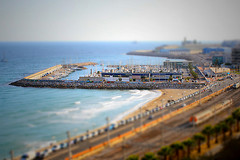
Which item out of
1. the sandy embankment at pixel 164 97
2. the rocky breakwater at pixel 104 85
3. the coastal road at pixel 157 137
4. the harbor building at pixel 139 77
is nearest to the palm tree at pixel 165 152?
the coastal road at pixel 157 137

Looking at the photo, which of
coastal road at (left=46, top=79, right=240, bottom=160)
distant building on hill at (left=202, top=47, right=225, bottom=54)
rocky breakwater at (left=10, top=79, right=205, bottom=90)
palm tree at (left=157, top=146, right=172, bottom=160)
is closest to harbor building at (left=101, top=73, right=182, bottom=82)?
rocky breakwater at (left=10, top=79, right=205, bottom=90)

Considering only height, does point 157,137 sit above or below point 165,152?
below

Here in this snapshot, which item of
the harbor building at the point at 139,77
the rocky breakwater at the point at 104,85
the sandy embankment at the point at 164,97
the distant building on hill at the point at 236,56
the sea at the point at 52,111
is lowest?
the sea at the point at 52,111

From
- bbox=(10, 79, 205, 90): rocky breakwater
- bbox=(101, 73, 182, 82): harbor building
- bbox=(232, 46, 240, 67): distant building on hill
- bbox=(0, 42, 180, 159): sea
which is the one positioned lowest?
bbox=(0, 42, 180, 159): sea

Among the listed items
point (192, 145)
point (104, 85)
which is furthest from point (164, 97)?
point (192, 145)

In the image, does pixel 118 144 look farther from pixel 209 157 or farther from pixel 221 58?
pixel 221 58

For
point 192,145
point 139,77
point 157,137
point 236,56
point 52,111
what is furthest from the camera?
point 236,56

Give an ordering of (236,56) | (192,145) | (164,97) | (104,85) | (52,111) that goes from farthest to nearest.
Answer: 1. (236,56)
2. (104,85)
3. (164,97)
4. (52,111)
5. (192,145)

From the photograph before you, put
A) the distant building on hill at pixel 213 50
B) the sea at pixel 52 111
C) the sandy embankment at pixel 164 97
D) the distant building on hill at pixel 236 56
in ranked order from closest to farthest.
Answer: the sea at pixel 52 111
the sandy embankment at pixel 164 97
the distant building on hill at pixel 236 56
the distant building on hill at pixel 213 50

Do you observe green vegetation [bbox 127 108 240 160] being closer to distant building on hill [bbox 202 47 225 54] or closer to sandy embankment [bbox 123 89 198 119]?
sandy embankment [bbox 123 89 198 119]

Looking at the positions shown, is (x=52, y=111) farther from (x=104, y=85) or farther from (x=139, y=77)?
(x=139, y=77)

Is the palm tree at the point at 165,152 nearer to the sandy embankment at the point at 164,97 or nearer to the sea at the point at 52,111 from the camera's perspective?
the sea at the point at 52,111
